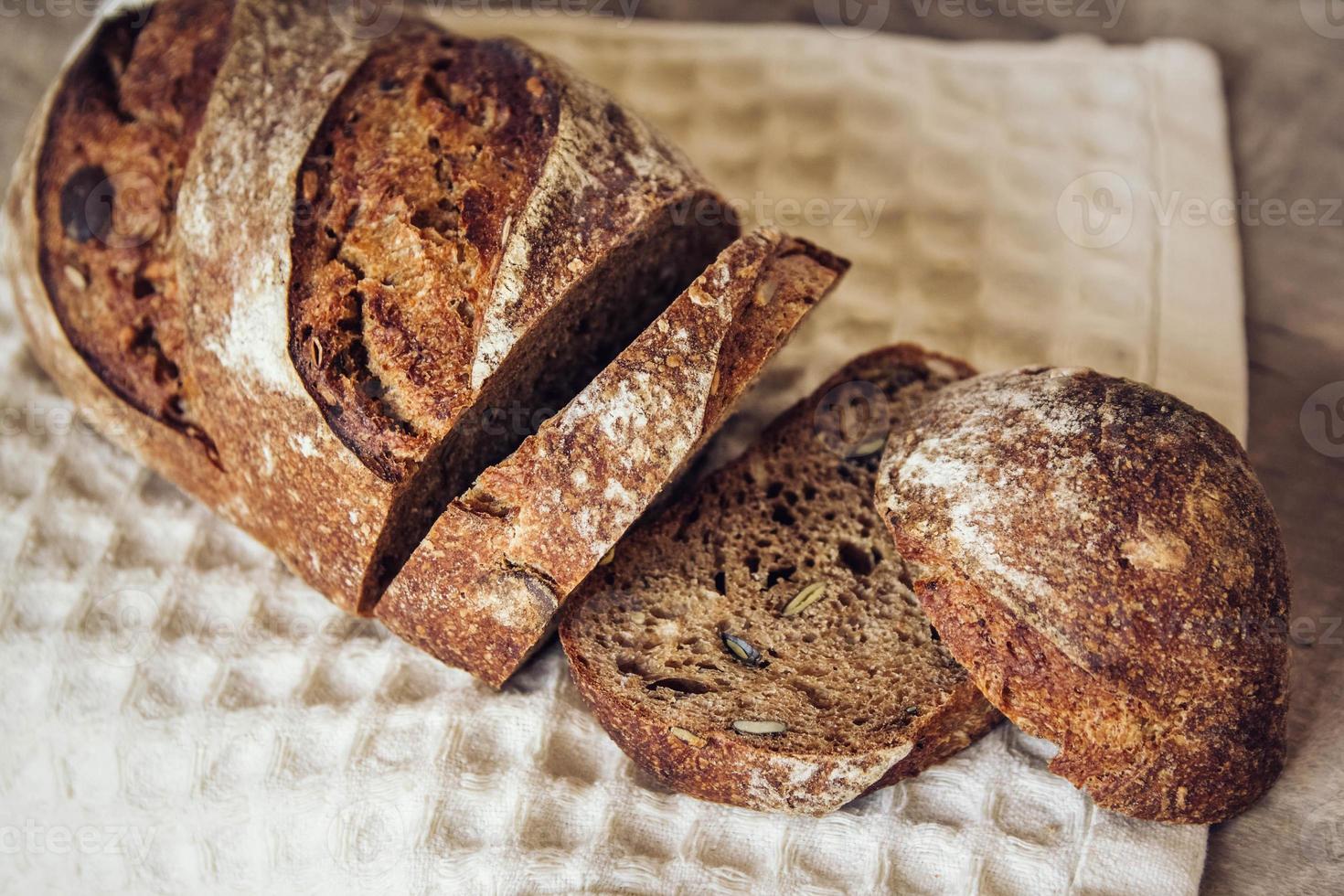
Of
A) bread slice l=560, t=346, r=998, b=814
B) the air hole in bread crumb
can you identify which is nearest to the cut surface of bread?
bread slice l=560, t=346, r=998, b=814

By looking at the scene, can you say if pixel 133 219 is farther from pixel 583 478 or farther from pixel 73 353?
pixel 583 478

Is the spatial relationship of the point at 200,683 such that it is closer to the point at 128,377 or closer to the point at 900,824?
the point at 128,377

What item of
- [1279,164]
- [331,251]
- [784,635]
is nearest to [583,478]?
[784,635]

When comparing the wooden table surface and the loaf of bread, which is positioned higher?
the loaf of bread

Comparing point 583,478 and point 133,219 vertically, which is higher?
point 133,219

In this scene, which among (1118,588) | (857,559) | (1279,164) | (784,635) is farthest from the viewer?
(1279,164)

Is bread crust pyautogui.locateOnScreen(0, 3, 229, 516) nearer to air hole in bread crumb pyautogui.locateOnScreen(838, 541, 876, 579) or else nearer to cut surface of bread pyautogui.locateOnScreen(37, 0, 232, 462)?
cut surface of bread pyautogui.locateOnScreen(37, 0, 232, 462)
